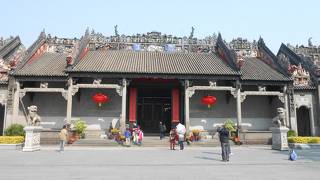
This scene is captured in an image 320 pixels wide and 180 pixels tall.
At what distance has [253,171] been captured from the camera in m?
8.20

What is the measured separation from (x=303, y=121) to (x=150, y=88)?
1218 centimetres

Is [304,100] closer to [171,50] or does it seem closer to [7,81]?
[171,50]

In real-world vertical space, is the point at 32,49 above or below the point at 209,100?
above

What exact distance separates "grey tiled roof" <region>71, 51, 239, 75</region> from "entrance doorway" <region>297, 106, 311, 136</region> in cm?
724

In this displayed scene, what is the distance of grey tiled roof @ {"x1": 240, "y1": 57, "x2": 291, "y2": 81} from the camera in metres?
20.6

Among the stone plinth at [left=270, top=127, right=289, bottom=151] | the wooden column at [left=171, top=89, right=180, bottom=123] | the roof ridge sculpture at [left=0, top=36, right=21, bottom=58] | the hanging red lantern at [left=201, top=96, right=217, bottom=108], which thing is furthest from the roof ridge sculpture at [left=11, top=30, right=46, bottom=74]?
the stone plinth at [left=270, top=127, right=289, bottom=151]

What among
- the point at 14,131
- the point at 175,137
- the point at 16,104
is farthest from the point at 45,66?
the point at 175,137

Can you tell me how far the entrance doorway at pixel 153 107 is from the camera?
2228 centimetres

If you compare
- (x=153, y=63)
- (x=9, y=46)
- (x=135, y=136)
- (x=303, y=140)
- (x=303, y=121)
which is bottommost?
(x=303, y=140)

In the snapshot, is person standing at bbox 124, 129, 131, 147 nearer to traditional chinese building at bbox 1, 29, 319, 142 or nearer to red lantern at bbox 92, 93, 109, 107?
traditional chinese building at bbox 1, 29, 319, 142

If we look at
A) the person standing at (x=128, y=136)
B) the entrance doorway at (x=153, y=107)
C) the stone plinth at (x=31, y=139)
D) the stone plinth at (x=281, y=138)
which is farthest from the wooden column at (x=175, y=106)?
the stone plinth at (x=31, y=139)

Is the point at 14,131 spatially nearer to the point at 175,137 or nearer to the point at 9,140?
the point at 9,140

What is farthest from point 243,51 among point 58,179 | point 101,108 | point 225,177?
point 58,179

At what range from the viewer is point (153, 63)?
2169 centimetres
